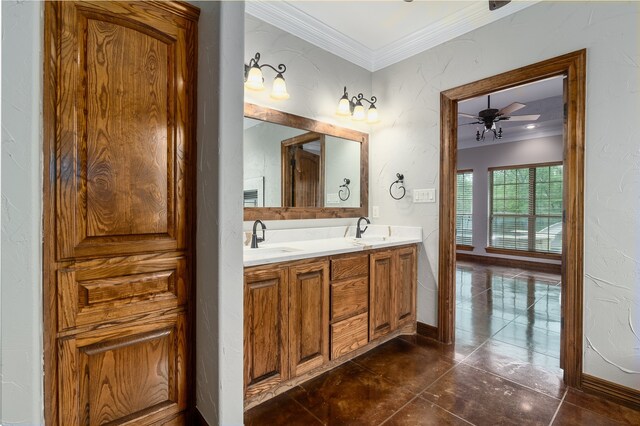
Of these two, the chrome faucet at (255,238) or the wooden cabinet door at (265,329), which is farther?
the chrome faucet at (255,238)

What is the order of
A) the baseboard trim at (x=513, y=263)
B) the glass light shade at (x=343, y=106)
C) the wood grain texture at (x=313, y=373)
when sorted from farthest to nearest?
the baseboard trim at (x=513, y=263), the glass light shade at (x=343, y=106), the wood grain texture at (x=313, y=373)

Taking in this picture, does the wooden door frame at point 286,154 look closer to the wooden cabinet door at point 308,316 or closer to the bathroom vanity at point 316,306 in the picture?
the bathroom vanity at point 316,306

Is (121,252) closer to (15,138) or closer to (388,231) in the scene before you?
(15,138)

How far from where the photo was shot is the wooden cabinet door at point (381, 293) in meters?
2.24

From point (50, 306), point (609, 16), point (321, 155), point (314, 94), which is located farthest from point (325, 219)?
point (609, 16)

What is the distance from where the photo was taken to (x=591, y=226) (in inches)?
72.2

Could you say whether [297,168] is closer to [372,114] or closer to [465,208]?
[372,114]

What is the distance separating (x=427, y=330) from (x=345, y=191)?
145 cm

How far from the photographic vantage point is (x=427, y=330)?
8.60 feet

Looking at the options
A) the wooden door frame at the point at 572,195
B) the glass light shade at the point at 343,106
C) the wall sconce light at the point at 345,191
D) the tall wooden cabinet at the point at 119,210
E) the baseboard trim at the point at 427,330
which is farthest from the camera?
the wall sconce light at the point at 345,191

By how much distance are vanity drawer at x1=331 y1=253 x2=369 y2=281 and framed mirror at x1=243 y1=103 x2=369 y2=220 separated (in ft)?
2.17

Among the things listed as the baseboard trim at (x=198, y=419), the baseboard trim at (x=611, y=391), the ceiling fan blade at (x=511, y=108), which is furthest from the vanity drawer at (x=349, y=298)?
the ceiling fan blade at (x=511, y=108)

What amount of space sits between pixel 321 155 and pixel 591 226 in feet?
6.43

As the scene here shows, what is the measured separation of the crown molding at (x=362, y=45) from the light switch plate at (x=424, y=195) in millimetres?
1261
